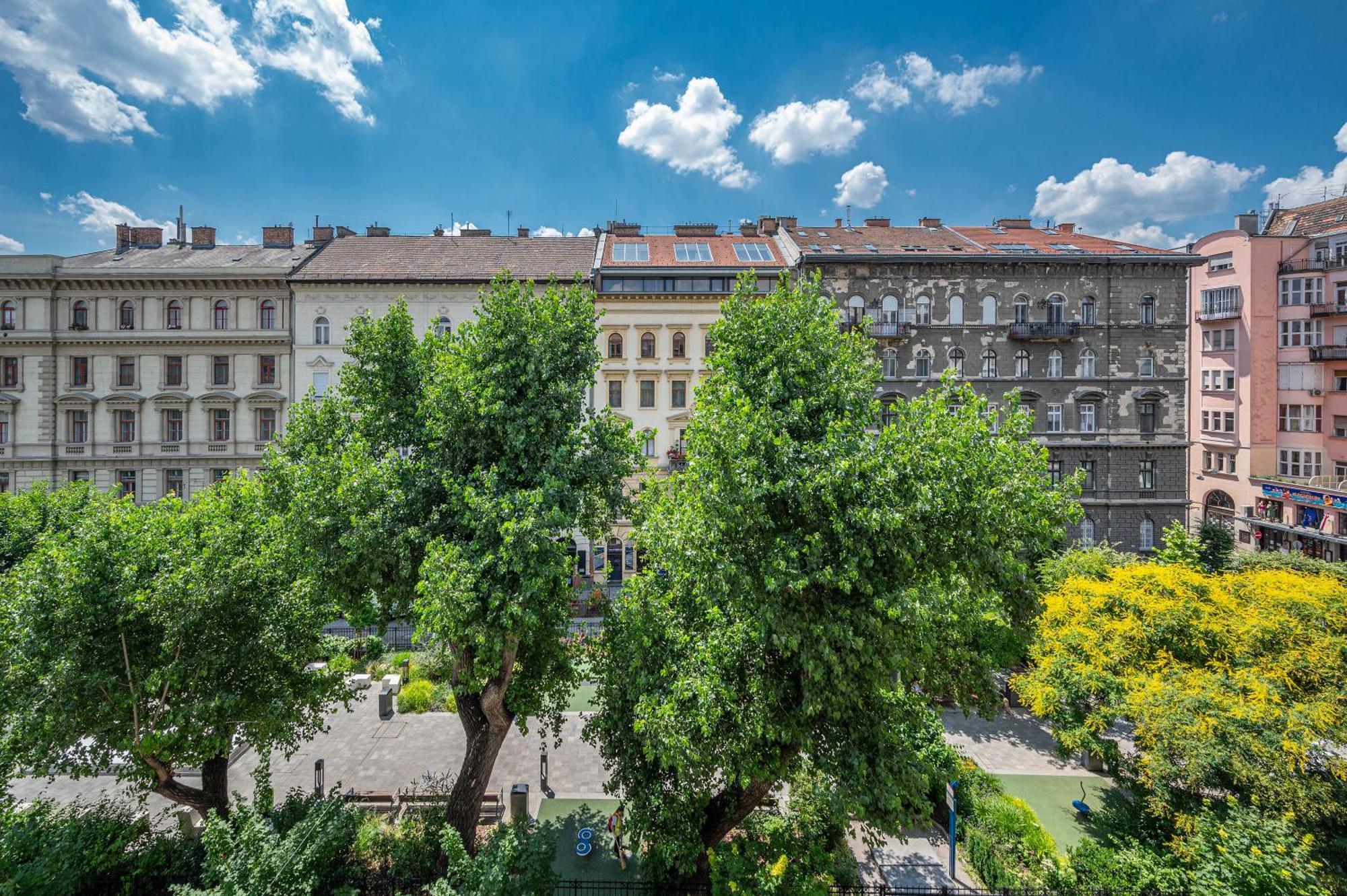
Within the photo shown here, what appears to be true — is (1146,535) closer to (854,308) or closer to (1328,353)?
(1328,353)

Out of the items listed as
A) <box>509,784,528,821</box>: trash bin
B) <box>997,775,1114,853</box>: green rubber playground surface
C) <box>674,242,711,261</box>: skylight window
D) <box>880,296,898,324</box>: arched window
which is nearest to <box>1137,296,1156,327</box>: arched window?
<box>880,296,898,324</box>: arched window

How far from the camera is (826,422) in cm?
Answer: 1044

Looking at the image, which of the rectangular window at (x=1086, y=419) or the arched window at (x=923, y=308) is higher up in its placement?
the arched window at (x=923, y=308)

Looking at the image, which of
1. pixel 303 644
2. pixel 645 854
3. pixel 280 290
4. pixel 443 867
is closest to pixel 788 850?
pixel 645 854

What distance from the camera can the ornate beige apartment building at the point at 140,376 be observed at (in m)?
30.6

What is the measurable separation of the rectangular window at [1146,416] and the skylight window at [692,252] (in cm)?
2442

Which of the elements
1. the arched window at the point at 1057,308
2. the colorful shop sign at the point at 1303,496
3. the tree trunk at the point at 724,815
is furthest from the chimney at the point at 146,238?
the colorful shop sign at the point at 1303,496

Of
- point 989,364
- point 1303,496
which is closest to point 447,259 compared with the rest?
point 989,364

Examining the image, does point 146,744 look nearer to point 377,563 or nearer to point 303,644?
point 303,644

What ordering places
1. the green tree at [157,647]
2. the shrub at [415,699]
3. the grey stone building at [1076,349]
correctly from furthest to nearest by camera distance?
the grey stone building at [1076,349], the shrub at [415,699], the green tree at [157,647]

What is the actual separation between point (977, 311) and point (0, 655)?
36541 mm

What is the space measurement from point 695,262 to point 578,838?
26224 mm

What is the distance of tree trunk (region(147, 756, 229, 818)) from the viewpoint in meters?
11.8

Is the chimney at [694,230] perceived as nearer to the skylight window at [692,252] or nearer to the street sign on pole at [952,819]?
the skylight window at [692,252]
